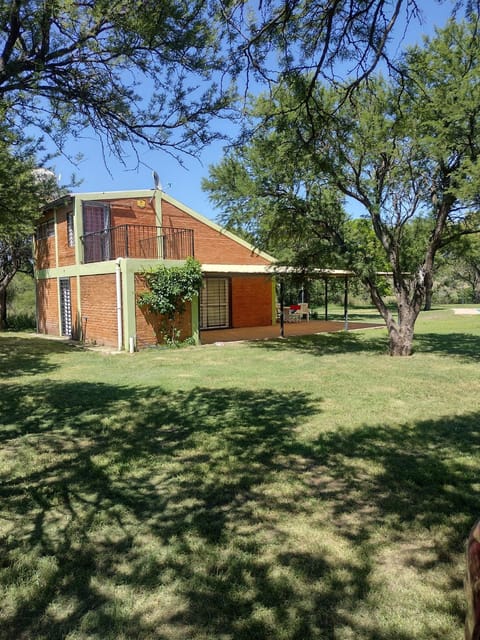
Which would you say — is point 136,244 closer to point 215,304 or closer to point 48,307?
point 215,304

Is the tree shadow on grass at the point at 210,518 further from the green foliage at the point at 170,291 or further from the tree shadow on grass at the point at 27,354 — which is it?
the green foliage at the point at 170,291

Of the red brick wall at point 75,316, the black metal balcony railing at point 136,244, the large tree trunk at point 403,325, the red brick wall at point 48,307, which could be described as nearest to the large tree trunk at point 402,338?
the large tree trunk at point 403,325

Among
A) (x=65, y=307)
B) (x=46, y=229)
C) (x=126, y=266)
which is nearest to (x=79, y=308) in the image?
(x=65, y=307)

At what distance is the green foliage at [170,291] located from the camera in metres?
14.7

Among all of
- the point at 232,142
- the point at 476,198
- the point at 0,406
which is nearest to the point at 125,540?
the point at 232,142

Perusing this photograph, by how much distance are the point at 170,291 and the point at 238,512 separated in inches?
455

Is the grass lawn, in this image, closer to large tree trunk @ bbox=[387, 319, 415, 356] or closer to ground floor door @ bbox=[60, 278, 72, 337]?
large tree trunk @ bbox=[387, 319, 415, 356]

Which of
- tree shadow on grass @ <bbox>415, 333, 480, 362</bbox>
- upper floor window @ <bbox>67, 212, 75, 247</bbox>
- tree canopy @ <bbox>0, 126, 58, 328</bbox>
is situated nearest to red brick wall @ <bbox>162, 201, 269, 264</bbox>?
upper floor window @ <bbox>67, 212, 75, 247</bbox>

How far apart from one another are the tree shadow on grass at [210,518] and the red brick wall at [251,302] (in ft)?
51.4

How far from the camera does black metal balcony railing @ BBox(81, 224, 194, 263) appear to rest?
1689cm

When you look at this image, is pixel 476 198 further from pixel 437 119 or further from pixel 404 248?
pixel 404 248

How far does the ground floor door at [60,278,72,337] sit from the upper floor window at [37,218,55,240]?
233 centimetres

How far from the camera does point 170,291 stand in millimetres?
14805

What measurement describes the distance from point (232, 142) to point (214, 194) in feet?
30.1
